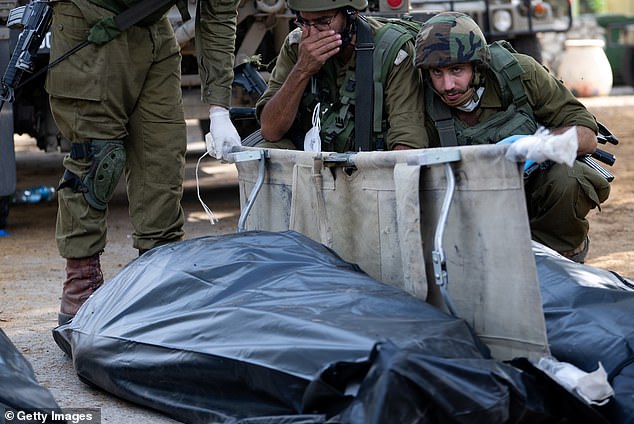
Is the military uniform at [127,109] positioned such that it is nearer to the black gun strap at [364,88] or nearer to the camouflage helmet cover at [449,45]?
the black gun strap at [364,88]

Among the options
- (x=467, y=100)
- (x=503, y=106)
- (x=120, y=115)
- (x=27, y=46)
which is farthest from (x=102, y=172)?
(x=503, y=106)

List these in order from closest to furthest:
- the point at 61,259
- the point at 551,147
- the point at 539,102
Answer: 1. the point at 551,147
2. the point at 539,102
3. the point at 61,259

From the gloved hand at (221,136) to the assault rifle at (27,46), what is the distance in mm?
660

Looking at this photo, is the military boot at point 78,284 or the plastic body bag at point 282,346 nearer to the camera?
the plastic body bag at point 282,346

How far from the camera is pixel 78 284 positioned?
3.71m

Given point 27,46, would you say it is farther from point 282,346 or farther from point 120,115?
point 282,346

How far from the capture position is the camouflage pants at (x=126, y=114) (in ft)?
12.0

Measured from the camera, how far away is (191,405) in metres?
2.67

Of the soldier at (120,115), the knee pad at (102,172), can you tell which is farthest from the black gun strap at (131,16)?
the knee pad at (102,172)

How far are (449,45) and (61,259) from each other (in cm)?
275

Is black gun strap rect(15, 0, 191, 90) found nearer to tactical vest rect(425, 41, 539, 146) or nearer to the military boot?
the military boot

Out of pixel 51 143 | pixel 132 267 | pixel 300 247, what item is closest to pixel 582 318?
pixel 300 247

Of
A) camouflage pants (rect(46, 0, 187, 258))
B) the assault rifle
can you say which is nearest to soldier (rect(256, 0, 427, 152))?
camouflage pants (rect(46, 0, 187, 258))

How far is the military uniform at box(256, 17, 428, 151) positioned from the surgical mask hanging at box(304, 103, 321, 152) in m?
0.04
